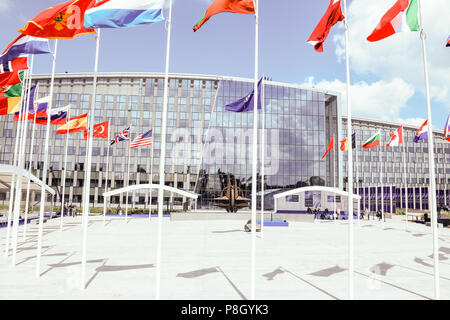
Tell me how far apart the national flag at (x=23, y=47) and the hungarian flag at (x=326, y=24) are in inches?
353

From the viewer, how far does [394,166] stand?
98812 mm

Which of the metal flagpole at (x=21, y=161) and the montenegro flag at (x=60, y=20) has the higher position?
the montenegro flag at (x=60, y=20)

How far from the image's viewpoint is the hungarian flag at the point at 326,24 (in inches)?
346

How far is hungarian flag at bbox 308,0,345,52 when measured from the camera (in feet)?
28.8

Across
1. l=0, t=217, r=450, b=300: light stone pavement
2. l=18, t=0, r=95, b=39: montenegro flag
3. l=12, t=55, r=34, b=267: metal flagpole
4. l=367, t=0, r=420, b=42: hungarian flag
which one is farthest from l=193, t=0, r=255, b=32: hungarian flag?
l=12, t=55, r=34, b=267: metal flagpole

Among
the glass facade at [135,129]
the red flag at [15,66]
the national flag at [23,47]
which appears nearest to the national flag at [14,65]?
the red flag at [15,66]

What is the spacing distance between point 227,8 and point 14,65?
826cm

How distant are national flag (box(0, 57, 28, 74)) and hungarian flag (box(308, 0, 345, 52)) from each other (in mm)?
10210

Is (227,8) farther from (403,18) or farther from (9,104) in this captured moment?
(9,104)

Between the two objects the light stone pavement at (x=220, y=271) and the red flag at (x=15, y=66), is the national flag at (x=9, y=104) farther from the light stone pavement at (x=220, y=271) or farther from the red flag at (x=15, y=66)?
Answer: the light stone pavement at (x=220, y=271)

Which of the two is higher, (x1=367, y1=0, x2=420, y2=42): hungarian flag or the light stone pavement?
(x1=367, y1=0, x2=420, y2=42): hungarian flag

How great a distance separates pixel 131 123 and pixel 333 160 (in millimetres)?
45853

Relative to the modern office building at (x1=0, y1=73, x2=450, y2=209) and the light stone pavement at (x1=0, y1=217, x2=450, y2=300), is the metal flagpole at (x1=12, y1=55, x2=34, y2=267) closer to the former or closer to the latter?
the light stone pavement at (x1=0, y1=217, x2=450, y2=300)
